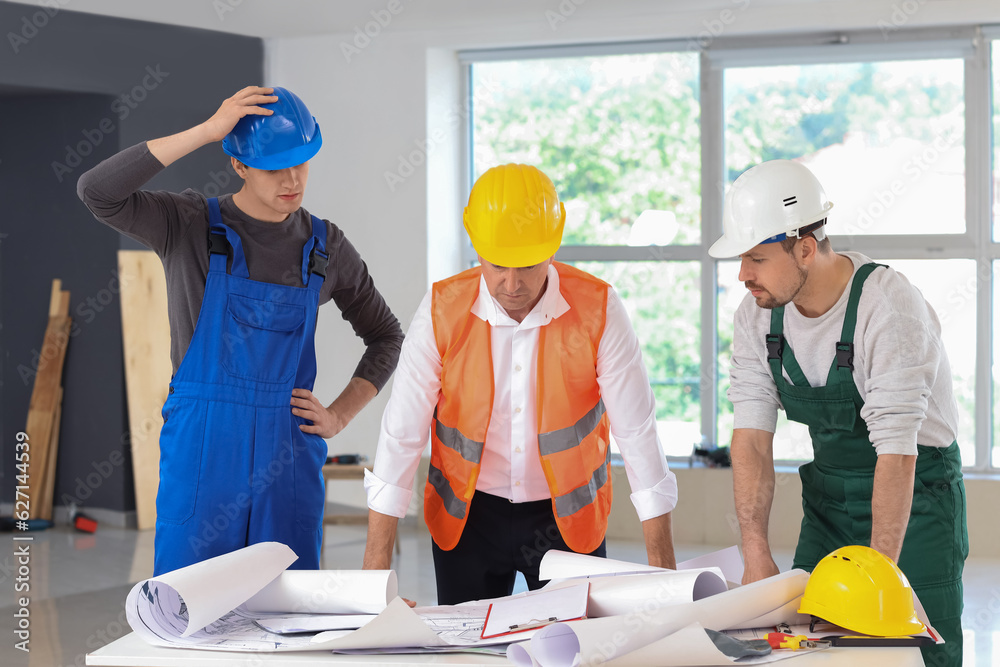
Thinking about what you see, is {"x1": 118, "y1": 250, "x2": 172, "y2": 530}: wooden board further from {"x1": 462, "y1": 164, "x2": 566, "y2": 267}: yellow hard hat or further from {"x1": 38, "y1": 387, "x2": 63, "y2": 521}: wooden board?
{"x1": 462, "y1": 164, "x2": 566, "y2": 267}: yellow hard hat

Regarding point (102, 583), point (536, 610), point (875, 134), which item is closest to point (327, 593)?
point (536, 610)

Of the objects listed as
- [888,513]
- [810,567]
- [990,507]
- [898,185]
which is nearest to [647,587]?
[888,513]

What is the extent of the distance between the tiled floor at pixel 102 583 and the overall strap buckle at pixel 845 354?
235cm

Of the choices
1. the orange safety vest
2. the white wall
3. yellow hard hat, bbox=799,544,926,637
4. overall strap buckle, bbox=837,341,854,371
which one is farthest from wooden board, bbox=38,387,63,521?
yellow hard hat, bbox=799,544,926,637

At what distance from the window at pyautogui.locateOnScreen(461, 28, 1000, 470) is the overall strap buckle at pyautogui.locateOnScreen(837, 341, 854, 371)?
4.03 m

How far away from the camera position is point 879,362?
1.95 metres

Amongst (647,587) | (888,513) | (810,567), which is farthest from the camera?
(810,567)

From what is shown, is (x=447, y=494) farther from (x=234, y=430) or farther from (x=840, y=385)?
(x=840, y=385)

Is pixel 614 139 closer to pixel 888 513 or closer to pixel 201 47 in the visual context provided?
pixel 201 47

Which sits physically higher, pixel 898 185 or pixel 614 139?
pixel 614 139

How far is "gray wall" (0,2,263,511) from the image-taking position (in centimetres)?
578

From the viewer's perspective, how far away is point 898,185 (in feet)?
18.9

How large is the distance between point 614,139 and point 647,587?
492 cm

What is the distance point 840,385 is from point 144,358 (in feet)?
16.4
